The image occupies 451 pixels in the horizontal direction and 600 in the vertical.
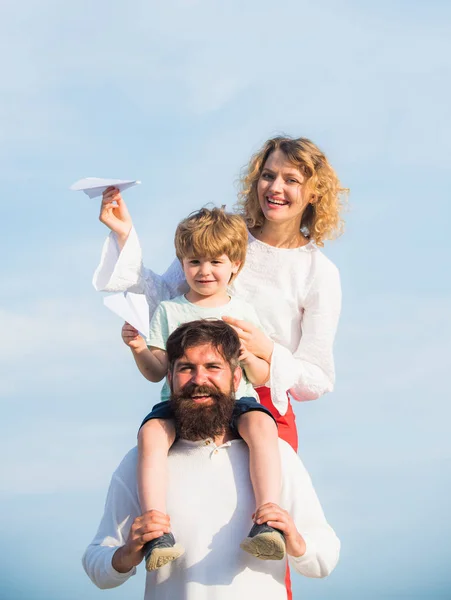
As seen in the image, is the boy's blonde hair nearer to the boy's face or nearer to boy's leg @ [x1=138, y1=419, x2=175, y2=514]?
the boy's face

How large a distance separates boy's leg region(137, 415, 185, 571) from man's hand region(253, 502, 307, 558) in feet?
1.53

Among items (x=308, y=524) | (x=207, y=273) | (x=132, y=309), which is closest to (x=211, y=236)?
(x=207, y=273)

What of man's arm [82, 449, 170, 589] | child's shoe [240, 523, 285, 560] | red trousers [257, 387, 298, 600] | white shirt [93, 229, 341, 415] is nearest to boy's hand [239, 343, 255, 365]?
white shirt [93, 229, 341, 415]

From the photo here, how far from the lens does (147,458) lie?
19.0ft

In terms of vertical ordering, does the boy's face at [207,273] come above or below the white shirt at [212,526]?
above

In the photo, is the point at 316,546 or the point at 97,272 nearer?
the point at 316,546

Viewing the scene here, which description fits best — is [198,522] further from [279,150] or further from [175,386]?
[279,150]

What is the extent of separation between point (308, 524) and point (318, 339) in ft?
6.01

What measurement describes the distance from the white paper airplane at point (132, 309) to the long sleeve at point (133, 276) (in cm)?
45

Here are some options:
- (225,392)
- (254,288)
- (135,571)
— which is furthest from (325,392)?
(135,571)

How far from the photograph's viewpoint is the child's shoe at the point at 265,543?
212 inches

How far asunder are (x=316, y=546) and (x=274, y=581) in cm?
30

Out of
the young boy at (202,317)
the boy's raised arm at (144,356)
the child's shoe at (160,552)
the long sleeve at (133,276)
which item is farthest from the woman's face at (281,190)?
the child's shoe at (160,552)

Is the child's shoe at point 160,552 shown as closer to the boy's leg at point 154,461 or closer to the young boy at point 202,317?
the boy's leg at point 154,461
